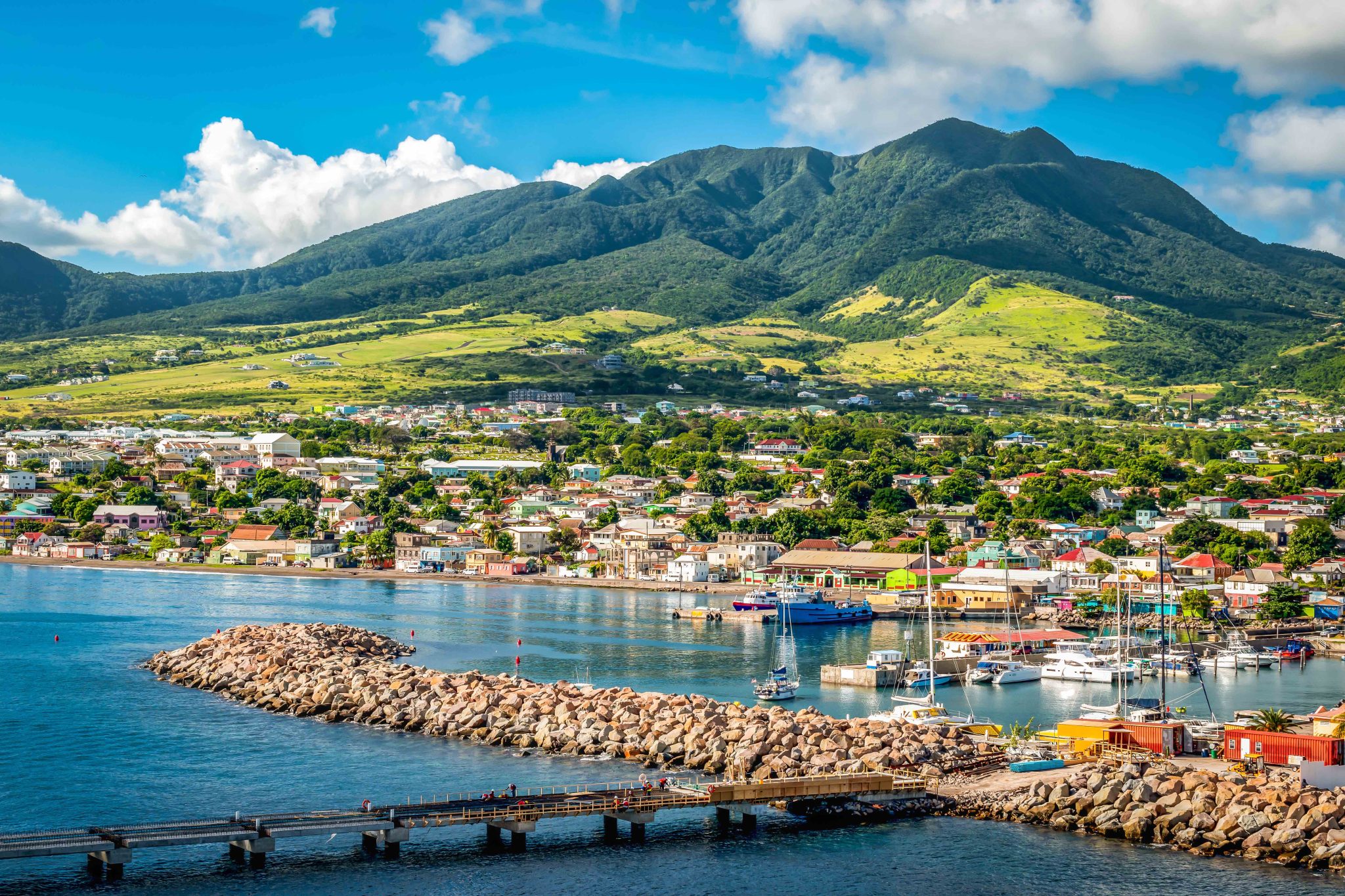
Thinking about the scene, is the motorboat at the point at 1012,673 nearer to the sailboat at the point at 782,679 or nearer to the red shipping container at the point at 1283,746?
the sailboat at the point at 782,679

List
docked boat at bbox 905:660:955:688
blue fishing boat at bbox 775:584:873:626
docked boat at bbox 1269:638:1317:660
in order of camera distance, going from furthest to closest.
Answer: blue fishing boat at bbox 775:584:873:626, docked boat at bbox 1269:638:1317:660, docked boat at bbox 905:660:955:688

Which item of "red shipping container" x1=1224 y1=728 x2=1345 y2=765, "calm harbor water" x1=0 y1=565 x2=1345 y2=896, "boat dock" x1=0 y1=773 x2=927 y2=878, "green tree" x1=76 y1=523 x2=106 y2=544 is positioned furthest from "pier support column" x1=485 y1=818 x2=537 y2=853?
"green tree" x1=76 y1=523 x2=106 y2=544

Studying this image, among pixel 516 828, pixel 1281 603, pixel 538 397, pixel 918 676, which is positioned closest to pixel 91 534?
pixel 918 676

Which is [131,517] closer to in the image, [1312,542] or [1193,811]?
[1312,542]

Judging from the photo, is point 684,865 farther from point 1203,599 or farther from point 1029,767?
point 1203,599

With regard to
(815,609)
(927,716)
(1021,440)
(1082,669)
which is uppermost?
(1021,440)

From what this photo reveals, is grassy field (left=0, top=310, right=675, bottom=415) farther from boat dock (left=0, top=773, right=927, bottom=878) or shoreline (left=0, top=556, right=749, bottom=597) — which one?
boat dock (left=0, top=773, right=927, bottom=878)
